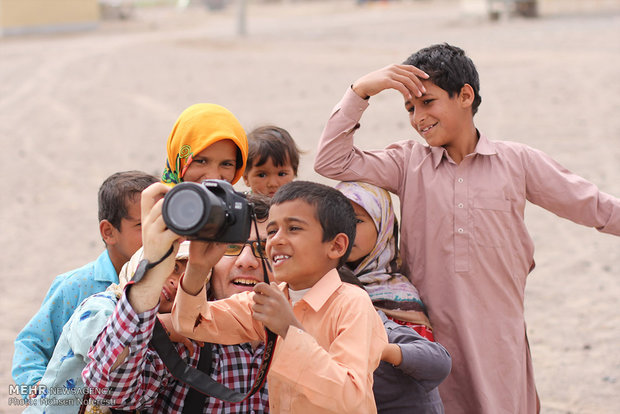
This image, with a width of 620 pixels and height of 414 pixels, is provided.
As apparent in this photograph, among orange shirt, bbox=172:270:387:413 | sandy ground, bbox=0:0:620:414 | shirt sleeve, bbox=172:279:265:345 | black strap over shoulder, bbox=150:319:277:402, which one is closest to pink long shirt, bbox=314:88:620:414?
orange shirt, bbox=172:270:387:413

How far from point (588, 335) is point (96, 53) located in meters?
15.3

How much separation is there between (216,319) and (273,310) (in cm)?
35

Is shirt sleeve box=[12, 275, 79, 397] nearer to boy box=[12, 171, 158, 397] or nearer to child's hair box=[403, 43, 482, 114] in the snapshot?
boy box=[12, 171, 158, 397]

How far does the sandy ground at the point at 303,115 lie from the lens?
5543mm

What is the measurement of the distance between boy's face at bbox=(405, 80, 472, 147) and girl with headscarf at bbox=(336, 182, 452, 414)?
282 millimetres

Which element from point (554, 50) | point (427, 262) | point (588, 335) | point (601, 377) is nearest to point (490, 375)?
point (427, 262)

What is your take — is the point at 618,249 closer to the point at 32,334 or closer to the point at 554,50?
the point at 32,334

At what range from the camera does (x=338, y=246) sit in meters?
2.35

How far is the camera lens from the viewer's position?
1910 mm

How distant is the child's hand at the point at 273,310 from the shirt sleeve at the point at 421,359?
0.49 metres

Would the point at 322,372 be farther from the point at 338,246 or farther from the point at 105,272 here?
the point at 105,272

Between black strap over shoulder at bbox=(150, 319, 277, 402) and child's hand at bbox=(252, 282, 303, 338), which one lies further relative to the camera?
black strap over shoulder at bbox=(150, 319, 277, 402)

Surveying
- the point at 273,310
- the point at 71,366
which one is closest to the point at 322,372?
the point at 273,310

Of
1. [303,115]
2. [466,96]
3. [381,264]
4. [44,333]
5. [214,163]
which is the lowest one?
[303,115]
